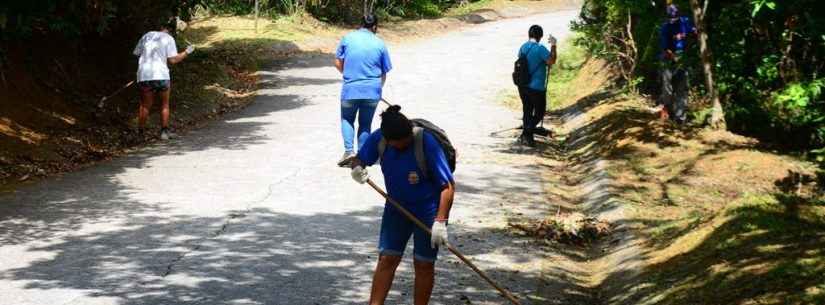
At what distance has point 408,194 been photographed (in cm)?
614

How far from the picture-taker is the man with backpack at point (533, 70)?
Answer: 13867 millimetres

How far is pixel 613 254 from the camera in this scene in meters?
8.62

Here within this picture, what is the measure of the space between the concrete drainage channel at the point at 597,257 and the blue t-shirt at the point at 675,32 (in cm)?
224

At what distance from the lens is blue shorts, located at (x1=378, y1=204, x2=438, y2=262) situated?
619 cm

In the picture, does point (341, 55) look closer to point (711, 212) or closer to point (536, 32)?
point (536, 32)

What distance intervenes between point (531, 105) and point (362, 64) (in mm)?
3860

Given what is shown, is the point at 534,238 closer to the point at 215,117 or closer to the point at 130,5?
the point at 215,117

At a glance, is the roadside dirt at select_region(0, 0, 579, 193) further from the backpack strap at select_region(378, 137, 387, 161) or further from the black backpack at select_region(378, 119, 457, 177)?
the black backpack at select_region(378, 119, 457, 177)

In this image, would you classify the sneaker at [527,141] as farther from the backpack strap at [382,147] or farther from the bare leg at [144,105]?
the backpack strap at [382,147]

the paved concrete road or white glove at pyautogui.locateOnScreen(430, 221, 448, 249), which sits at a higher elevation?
white glove at pyautogui.locateOnScreen(430, 221, 448, 249)

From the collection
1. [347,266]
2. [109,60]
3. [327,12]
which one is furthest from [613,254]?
[327,12]

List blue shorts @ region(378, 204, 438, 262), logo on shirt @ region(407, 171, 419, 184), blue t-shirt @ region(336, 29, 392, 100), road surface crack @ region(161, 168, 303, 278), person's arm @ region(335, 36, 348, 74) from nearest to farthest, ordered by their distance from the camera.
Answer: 1. logo on shirt @ region(407, 171, 419, 184)
2. blue shorts @ region(378, 204, 438, 262)
3. road surface crack @ region(161, 168, 303, 278)
4. blue t-shirt @ region(336, 29, 392, 100)
5. person's arm @ region(335, 36, 348, 74)

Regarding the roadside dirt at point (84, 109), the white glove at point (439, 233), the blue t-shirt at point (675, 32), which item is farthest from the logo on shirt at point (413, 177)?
the blue t-shirt at point (675, 32)

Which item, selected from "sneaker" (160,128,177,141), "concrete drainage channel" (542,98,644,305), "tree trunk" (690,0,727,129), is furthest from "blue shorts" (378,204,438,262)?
"sneaker" (160,128,177,141)
